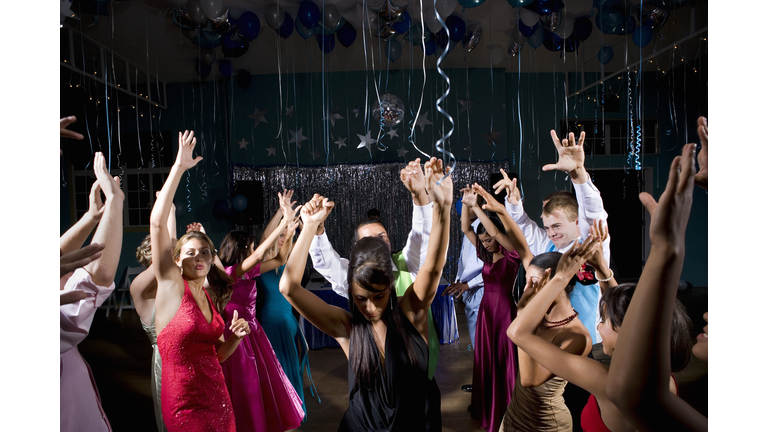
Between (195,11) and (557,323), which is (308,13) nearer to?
(195,11)

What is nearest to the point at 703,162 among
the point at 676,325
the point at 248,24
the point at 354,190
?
the point at 676,325

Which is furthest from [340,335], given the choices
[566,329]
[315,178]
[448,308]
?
[315,178]

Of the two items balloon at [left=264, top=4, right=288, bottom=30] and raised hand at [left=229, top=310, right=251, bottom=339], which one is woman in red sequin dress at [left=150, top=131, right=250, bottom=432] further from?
balloon at [left=264, top=4, right=288, bottom=30]

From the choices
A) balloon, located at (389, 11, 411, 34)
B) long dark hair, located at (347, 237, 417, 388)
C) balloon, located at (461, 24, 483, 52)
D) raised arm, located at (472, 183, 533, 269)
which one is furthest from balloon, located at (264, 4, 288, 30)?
long dark hair, located at (347, 237, 417, 388)

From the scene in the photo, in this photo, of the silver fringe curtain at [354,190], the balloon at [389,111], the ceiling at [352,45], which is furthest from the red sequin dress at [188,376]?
the silver fringe curtain at [354,190]

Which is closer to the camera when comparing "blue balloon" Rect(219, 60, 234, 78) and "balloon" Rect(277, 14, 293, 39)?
"balloon" Rect(277, 14, 293, 39)

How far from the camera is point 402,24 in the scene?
Result: 3898 millimetres

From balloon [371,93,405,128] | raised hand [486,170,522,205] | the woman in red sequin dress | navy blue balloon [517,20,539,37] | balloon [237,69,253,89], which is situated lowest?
the woman in red sequin dress

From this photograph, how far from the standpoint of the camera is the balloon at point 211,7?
3.55 metres

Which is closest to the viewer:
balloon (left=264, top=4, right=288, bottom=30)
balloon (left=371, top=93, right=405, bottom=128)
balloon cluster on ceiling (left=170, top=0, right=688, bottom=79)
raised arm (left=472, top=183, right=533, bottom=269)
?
raised arm (left=472, top=183, right=533, bottom=269)

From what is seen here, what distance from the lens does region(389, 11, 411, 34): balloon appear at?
3.84 meters

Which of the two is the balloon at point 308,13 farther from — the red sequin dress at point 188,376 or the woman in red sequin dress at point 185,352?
the red sequin dress at point 188,376

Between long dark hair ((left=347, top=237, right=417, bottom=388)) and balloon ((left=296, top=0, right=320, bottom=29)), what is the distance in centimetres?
312

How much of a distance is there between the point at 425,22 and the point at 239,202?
3831 mm
